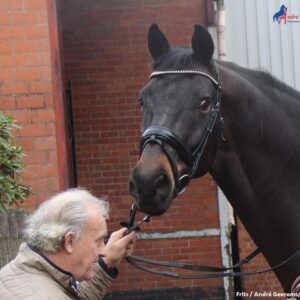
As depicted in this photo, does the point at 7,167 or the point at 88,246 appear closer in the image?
the point at 88,246

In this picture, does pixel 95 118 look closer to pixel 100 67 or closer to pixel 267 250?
pixel 100 67

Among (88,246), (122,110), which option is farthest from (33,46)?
(88,246)

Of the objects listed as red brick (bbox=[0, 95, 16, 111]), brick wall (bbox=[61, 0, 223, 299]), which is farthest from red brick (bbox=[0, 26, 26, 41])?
brick wall (bbox=[61, 0, 223, 299])

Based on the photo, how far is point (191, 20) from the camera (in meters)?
8.44

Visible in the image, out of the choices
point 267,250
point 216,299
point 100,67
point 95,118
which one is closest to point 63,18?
point 100,67

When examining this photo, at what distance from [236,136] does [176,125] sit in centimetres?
41

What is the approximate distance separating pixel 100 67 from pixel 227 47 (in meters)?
1.57

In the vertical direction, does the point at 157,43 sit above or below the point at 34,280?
above

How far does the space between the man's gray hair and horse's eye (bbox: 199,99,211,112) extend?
116 centimetres

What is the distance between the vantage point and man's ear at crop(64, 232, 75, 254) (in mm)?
2674

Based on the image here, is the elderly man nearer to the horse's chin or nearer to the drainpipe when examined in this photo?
the horse's chin

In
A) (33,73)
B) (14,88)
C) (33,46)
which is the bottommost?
(14,88)

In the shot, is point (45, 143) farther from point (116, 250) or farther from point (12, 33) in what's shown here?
point (116, 250)

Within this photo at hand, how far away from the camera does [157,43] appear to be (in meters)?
4.05
